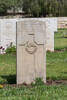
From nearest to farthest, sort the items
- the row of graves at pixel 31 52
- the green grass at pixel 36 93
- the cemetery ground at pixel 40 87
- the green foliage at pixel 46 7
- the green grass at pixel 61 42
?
the green grass at pixel 36 93
the cemetery ground at pixel 40 87
the row of graves at pixel 31 52
the green grass at pixel 61 42
the green foliage at pixel 46 7

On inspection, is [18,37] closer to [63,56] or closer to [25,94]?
[25,94]

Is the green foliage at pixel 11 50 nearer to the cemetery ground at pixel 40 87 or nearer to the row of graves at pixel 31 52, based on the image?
the cemetery ground at pixel 40 87

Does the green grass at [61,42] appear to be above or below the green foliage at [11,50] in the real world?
below

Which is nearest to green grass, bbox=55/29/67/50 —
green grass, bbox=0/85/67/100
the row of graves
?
the row of graves

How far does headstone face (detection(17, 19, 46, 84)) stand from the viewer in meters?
11.0

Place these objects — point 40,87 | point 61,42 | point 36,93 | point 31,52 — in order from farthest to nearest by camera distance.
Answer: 1. point 61,42
2. point 31,52
3. point 40,87
4. point 36,93

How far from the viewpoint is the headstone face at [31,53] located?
36.2 feet

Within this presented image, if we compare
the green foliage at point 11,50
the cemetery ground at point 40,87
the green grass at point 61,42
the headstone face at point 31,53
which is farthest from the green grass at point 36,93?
the green grass at point 61,42

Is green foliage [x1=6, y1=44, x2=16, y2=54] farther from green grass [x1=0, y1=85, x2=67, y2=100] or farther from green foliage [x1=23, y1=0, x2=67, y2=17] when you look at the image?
green foliage [x1=23, y1=0, x2=67, y2=17]

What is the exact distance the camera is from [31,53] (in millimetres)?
11133

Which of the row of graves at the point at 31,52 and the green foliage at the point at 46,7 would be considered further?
the green foliage at the point at 46,7

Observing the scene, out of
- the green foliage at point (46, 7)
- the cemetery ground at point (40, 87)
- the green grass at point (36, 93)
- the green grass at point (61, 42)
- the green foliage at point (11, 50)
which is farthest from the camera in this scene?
the green foliage at point (46, 7)

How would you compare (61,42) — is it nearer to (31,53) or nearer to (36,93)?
(31,53)

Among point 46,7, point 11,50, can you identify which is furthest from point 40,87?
point 46,7
